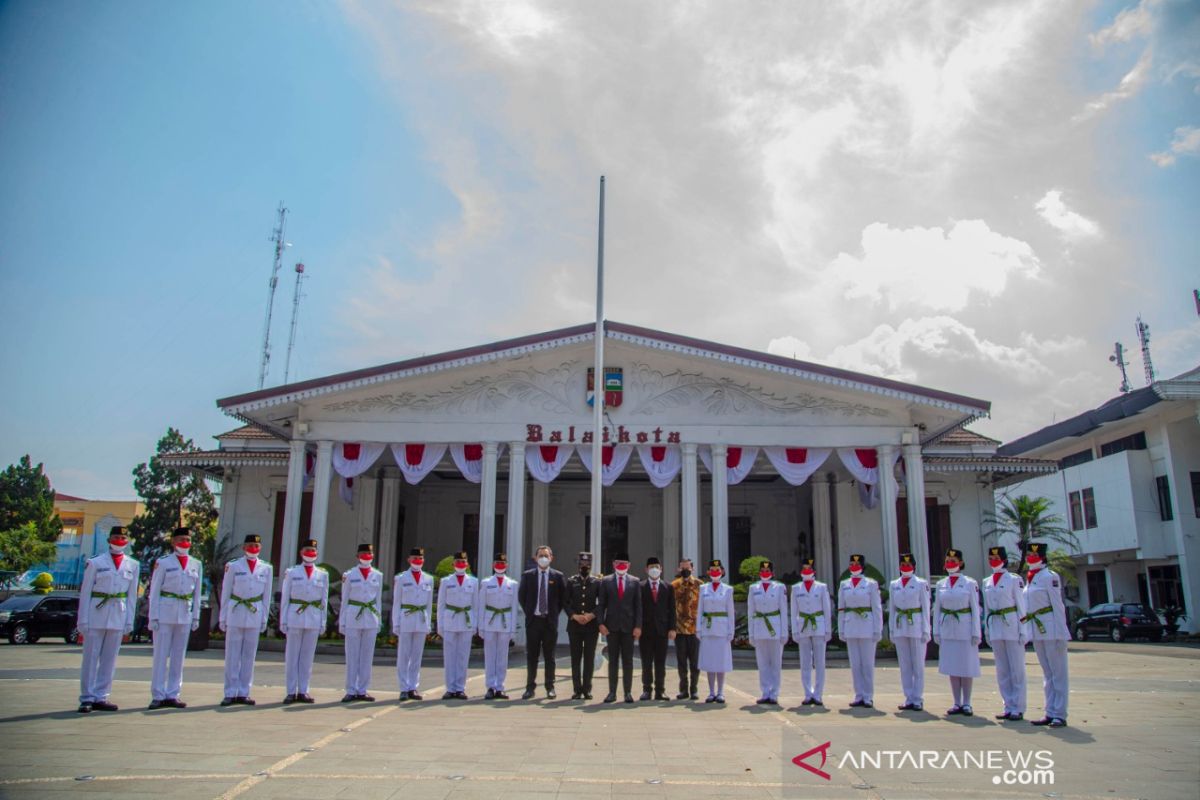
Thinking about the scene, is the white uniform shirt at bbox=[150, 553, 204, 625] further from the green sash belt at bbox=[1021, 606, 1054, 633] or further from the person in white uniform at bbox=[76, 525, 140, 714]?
the green sash belt at bbox=[1021, 606, 1054, 633]

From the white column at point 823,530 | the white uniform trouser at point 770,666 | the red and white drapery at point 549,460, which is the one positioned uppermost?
the red and white drapery at point 549,460

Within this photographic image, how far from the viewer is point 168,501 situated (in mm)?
42844

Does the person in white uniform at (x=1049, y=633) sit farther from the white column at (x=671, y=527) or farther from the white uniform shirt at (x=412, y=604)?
the white column at (x=671, y=527)

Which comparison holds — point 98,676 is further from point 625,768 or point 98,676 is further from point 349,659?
point 625,768

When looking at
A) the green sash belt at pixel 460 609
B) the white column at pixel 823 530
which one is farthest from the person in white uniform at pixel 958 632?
the white column at pixel 823 530

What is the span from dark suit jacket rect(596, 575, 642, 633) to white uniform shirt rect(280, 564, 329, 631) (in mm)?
3543

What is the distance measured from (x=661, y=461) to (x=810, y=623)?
8405 mm

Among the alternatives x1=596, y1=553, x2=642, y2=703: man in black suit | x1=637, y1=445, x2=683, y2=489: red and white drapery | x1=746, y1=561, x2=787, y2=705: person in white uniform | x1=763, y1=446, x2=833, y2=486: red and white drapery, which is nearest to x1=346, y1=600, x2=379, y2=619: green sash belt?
x1=596, y1=553, x2=642, y2=703: man in black suit

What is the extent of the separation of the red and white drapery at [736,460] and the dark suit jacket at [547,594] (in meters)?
8.76

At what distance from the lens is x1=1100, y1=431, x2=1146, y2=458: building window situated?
31.4 metres

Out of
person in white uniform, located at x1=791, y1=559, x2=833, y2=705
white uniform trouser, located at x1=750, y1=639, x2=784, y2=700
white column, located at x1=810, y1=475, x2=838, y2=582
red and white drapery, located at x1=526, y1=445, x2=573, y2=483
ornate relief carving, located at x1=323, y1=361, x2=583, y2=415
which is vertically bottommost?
white uniform trouser, located at x1=750, y1=639, x2=784, y2=700

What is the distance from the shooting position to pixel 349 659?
1030 cm

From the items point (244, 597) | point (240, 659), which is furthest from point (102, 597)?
point (240, 659)

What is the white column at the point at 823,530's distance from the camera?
2336 centimetres
